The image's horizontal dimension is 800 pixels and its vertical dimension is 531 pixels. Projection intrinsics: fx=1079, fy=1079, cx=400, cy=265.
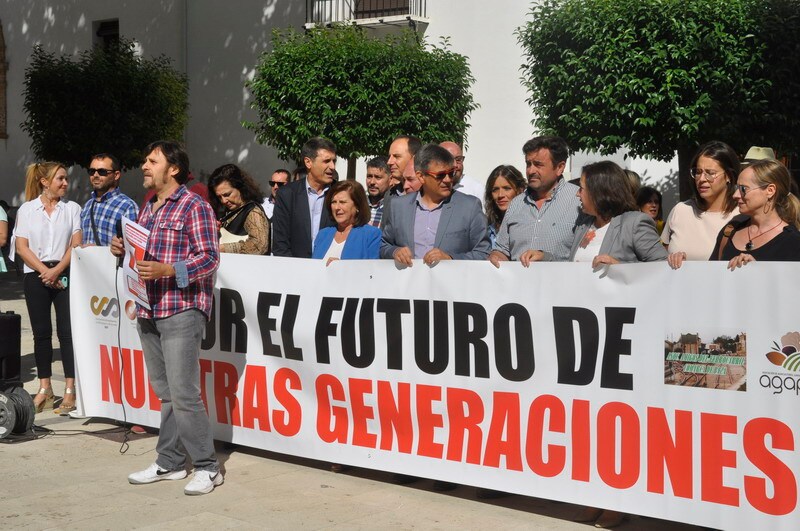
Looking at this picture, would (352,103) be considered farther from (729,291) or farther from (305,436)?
(729,291)

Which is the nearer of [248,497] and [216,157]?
[248,497]

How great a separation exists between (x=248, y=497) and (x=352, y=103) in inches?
491

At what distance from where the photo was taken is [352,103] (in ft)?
57.9

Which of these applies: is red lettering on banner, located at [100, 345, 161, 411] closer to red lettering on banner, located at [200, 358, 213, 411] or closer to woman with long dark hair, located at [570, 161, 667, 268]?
red lettering on banner, located at [200, 358, 213, 411]

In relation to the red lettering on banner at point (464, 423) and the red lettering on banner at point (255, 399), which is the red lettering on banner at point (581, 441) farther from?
the red lettering on banner at point (255, 399)

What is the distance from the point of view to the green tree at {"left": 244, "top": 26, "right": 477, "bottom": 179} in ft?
57.6

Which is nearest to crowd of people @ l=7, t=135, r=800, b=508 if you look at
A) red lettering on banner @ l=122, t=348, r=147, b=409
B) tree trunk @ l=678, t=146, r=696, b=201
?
red lettering on banner @ l=122, t=348, r=147, b=409

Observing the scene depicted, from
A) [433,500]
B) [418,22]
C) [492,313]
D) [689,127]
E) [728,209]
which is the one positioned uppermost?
[418,22]

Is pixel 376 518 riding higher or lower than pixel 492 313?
lower

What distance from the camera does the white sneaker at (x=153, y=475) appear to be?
6.07 m

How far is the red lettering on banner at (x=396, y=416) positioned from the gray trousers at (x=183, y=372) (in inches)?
37.7

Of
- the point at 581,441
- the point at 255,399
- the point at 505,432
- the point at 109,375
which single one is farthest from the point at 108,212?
the point at 581,441

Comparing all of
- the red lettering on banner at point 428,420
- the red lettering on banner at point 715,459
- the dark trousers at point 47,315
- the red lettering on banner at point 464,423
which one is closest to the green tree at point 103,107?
the dark trousers at point 47,315

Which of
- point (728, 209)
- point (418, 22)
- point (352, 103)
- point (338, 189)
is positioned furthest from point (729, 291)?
point (418, 22)
